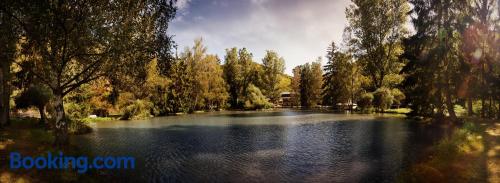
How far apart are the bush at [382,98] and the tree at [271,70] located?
52.6 m

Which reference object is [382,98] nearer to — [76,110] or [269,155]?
[269,155]

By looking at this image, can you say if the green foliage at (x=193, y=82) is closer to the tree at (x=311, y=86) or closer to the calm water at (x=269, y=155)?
the tree at (x=311, y=86)

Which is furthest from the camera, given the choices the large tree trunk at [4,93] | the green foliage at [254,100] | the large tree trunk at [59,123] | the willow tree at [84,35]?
the green foliage at [254,100]

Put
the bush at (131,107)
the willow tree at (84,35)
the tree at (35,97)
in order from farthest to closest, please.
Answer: the bush at (131,107)
the tree at (35,97)
the willow tree at (84,35)

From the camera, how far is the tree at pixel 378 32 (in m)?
68.8

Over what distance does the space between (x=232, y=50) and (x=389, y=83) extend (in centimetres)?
5790

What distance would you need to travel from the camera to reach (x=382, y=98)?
71.0 meters

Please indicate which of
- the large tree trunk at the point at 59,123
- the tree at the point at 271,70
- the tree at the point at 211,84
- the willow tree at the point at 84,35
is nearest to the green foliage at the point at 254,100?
the tree at the point at 211,84

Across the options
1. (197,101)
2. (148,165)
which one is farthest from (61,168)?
(197,101)

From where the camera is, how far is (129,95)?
7106 centimetres

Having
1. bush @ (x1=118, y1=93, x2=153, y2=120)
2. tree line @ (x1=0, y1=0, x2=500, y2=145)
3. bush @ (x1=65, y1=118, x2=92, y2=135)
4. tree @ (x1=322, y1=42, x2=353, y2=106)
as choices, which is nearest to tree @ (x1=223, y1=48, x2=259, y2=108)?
tree line @ (x1=0, y1=0, x2=500, y2=145)

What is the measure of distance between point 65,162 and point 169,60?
33.1ft

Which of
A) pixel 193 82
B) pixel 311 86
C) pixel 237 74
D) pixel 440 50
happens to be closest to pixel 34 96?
pixel 440 50

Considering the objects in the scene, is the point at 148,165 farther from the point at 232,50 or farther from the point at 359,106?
the point at 232,50
